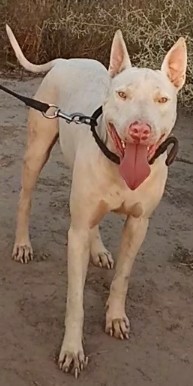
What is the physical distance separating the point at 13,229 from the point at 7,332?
1.17m

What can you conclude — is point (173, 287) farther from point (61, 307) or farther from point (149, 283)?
point (61, 307)

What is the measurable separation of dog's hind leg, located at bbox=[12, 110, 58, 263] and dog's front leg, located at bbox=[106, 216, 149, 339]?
0.78 meters

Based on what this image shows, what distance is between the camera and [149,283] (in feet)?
14.3

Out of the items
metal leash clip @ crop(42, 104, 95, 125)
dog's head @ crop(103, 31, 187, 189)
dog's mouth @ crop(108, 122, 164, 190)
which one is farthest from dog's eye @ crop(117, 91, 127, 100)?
metal leash clip @ crop(42, 104, 95, 125)

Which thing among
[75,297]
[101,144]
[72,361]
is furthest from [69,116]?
[72,361]

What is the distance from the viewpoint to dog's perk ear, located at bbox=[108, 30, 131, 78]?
3.40 metres

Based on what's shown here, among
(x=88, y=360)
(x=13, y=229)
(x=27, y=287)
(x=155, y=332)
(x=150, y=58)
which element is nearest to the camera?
(x=88, y=360)

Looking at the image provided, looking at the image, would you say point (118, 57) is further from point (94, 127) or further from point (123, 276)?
point (123, 276)

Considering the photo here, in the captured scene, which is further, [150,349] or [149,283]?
[149,283]

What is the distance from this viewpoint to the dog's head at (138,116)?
9.84 feet

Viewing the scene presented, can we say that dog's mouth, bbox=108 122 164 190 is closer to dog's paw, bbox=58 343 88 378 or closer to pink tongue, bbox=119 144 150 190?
pink tongue, bbox=119 144 150 190

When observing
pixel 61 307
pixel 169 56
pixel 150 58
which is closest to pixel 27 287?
pixel 61 307

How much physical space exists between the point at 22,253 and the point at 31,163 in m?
0.52

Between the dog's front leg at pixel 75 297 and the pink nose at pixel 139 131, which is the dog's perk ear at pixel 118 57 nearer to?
the pink nose at pixel 139 131
